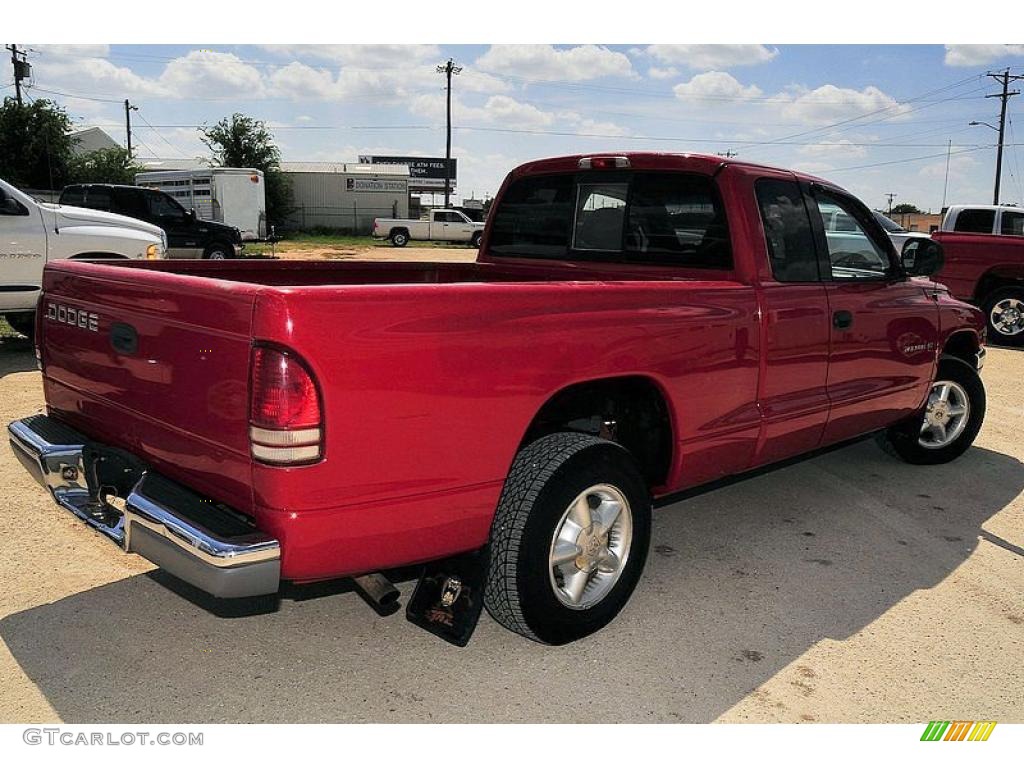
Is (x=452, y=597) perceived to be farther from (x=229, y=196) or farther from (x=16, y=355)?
(x=229, y=196)

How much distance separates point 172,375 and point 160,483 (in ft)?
1.15

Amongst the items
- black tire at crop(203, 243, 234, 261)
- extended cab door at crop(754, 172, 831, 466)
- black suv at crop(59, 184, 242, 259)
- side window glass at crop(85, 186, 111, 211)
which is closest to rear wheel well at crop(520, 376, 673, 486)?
extended cab door at crop(754, 172, 831, 466)

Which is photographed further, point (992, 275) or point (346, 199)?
point (346, 199)

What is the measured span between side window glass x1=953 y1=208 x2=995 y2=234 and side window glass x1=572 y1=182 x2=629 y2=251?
1065 centimetres

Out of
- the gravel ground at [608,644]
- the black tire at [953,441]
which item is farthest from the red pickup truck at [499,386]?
the black tire at [953,441]

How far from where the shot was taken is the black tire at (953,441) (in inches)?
223

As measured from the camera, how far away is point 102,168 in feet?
124

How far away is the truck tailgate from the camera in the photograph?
8.16 ft

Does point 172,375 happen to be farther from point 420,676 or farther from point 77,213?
point 77,213

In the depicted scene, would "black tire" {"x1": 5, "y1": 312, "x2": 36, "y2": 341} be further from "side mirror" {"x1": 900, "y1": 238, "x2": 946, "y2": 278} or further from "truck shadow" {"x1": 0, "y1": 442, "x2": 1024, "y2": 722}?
"side mirror" {"x1": 900, "y1": 238, "x2": 946, "y2": 278}

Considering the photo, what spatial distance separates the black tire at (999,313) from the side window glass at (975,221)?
1.32 meters

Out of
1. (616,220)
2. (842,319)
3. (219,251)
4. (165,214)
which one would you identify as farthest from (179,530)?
(219,251)

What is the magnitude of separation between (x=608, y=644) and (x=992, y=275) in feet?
36.1
